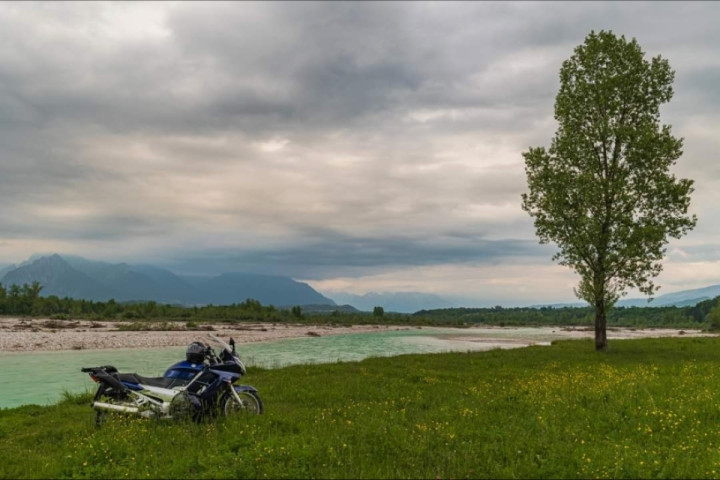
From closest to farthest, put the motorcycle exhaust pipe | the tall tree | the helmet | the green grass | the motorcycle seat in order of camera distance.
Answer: the green grass, the motorcycle exhaust pipe, the motorcycle seat, the helmet, the tall tree

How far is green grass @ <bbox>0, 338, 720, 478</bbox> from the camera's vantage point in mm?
8969

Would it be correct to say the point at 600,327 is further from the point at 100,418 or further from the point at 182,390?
the point at 100,418

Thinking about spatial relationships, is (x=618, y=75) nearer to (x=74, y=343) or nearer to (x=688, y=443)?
(x=688, y=443)

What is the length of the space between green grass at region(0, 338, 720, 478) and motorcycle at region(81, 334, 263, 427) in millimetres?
456

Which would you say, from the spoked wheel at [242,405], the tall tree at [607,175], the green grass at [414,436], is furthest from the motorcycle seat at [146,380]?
the tall tree at [607,175]

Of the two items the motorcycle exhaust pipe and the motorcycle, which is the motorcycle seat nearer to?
the motorcycle

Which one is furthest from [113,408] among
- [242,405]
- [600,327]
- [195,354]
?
[600,327]

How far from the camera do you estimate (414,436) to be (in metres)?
10.9

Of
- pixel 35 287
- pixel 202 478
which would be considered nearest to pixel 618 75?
pixel 202 478

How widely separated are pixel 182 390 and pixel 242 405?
1743 mm

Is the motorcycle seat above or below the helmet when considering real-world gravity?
below

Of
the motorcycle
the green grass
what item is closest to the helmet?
the motorcycle

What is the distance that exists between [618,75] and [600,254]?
1337 centimetres

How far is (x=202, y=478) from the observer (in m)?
8.53
